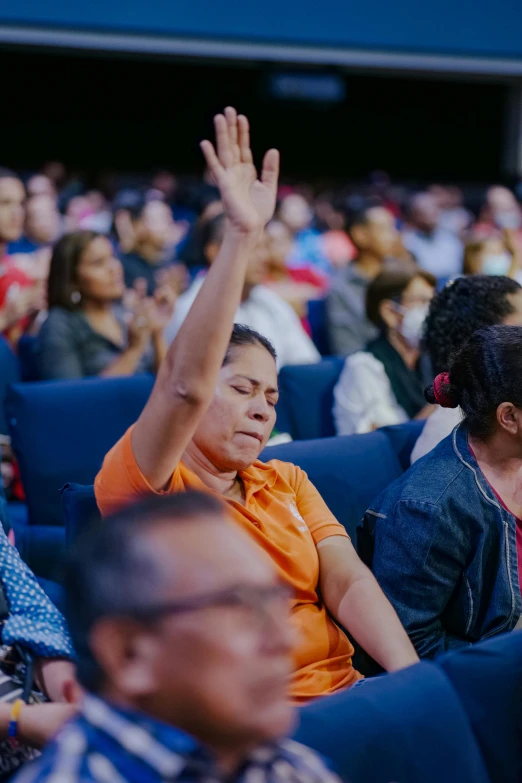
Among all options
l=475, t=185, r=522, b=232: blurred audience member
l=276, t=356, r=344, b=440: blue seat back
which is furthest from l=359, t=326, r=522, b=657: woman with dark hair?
l=475, t=185, r=522, b=232: blurred audience member

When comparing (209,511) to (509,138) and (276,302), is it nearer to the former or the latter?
(276,302)

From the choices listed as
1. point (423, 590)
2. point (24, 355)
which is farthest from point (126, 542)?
point (24, 355)

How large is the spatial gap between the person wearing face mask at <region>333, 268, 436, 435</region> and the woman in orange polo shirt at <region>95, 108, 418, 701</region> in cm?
121

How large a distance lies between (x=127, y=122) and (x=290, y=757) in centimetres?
1071

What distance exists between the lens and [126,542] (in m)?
0.79

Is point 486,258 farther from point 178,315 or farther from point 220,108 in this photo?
point 220,108

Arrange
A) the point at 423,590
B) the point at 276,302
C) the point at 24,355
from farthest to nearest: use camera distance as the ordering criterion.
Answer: the point at 276,302 → the point at 24,355 → the point at 423,590

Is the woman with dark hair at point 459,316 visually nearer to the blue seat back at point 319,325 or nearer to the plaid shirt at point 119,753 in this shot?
the plaid shirt at point 119,753

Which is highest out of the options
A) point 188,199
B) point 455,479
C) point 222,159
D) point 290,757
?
point 222,159

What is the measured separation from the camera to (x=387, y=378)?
2988 millimetres

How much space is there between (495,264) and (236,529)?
3399 mm

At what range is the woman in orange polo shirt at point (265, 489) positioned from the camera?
3.86ft

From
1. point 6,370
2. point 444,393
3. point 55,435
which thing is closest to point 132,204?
point 6,370

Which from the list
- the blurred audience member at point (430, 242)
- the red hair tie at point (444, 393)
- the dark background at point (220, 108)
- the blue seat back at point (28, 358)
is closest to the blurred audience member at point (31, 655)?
the red hair tie at point (444, 393)
